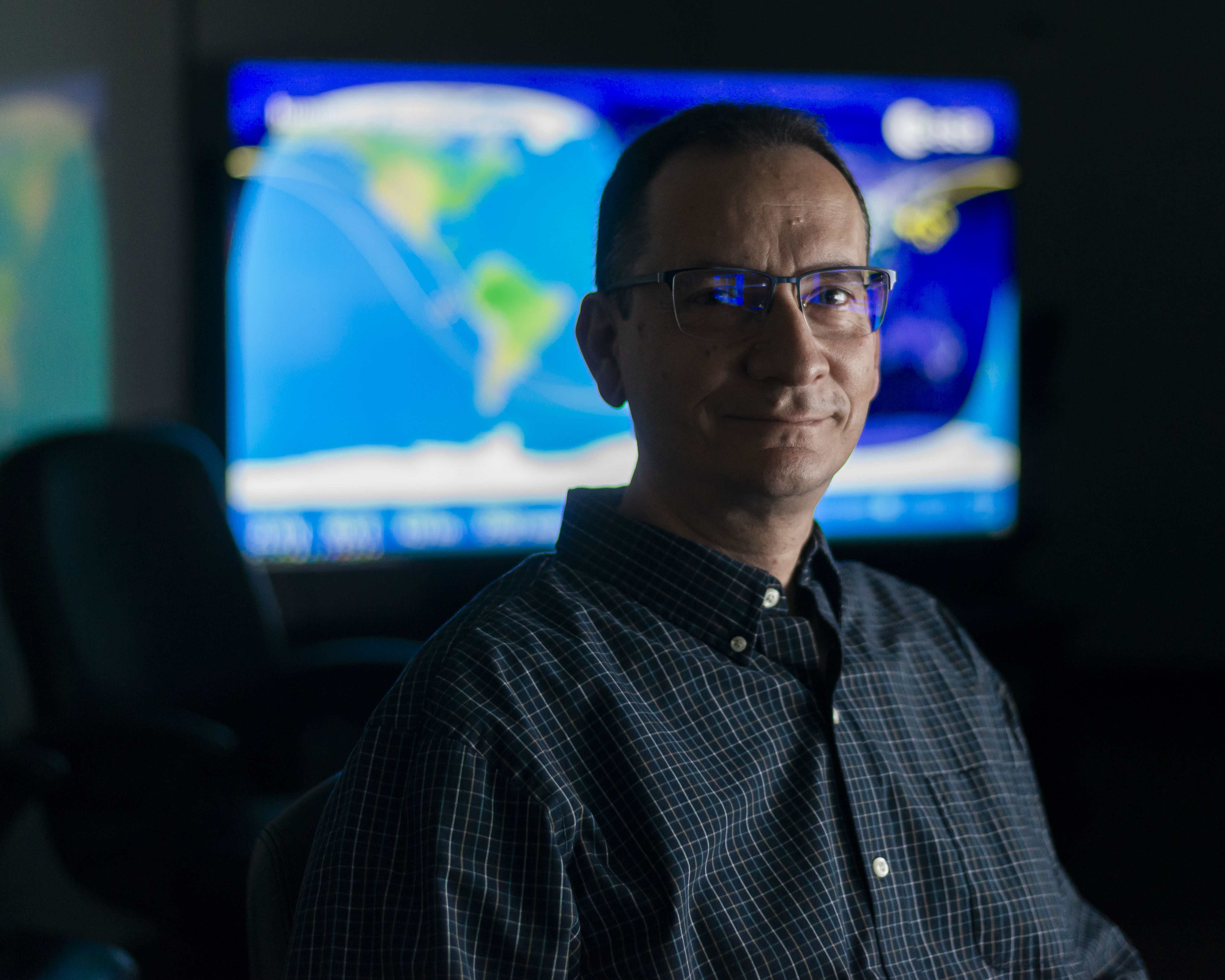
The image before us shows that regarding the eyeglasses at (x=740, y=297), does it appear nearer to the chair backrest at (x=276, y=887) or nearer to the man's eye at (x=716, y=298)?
the man's eye at (x=716, y=298)

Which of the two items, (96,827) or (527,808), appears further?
(96,827)

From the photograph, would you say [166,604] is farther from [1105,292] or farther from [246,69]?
[1105,292]

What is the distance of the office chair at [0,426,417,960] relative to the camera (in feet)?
5.74

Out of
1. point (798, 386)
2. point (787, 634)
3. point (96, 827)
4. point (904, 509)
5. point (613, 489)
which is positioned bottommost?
point (96, 827)

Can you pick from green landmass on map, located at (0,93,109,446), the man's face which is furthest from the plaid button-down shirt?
green landmass on map, located at (0,93,109,446)

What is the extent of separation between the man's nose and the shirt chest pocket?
0.44m

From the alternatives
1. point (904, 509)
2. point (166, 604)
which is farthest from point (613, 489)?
point (904, 509)

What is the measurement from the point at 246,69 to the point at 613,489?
194cm

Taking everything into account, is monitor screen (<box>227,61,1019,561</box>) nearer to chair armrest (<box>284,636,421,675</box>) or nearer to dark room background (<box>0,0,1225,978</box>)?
dark room background (<box>0,0,1225,978</box>)

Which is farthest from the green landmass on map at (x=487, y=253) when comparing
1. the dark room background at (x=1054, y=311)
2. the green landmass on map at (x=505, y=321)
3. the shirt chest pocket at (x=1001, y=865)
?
the shirt chest pocket at (x=1001, y=865)

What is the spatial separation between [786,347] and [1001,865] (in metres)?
0.57

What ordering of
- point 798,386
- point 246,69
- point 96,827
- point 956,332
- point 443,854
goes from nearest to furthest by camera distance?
1. point 443,854
2. point 798,386
3. point 96,827
4. point 246,69
5. point 956,332

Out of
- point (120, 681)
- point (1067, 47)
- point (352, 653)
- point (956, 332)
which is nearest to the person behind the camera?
point (120, 681)

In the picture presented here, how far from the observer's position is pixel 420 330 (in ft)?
8.67
